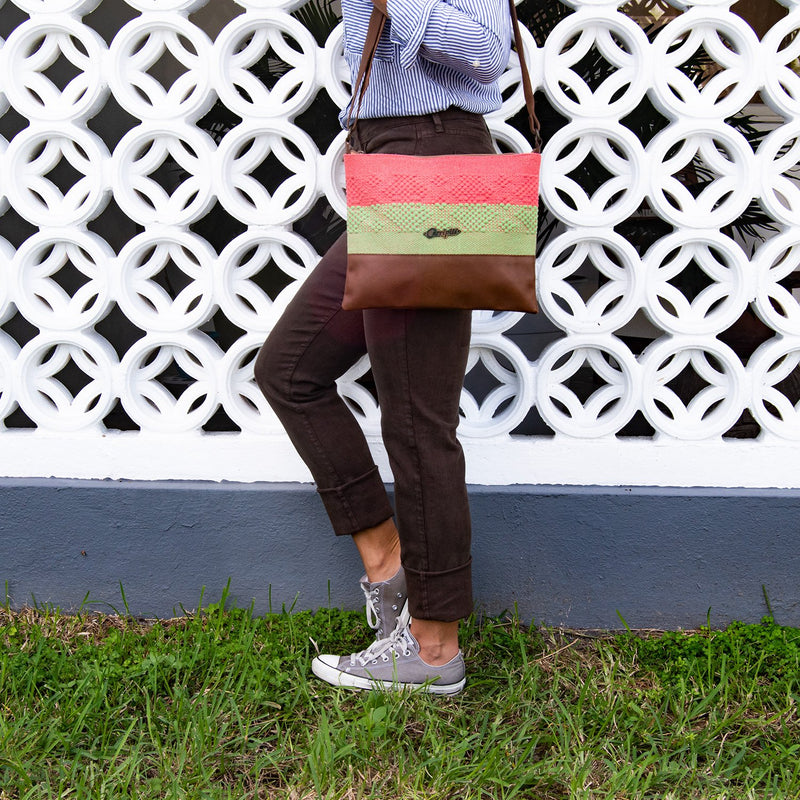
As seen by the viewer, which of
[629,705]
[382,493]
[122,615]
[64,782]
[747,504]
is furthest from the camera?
[122,615]

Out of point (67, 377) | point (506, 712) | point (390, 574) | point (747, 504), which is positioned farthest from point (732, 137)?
point (67, 377)

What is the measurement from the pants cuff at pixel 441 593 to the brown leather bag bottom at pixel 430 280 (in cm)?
66

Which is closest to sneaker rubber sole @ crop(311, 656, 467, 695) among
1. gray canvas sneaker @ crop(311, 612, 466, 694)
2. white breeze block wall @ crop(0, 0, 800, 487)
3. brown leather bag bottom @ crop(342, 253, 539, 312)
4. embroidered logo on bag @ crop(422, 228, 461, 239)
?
gray canvas sneaker @ crop(311, 612, 466, 694)

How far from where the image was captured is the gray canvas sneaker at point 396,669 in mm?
1821

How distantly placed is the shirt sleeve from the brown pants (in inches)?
5.6

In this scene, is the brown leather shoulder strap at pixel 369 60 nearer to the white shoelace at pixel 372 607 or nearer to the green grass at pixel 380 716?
the white shoelace at pixel 372 607

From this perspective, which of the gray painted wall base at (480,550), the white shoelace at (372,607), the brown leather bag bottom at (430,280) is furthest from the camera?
the gray painted wall base at (480,550)

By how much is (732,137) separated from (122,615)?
88.1 inches

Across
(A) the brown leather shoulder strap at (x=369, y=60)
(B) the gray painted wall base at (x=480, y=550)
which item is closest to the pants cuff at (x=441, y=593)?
(B) the gray painted wall base at (x=480, y=550)

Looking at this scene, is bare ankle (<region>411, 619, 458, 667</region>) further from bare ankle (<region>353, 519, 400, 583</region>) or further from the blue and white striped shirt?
the blue and white striped shirt

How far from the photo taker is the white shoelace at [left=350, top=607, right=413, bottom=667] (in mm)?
1848

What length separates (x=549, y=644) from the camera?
2104 millimetres

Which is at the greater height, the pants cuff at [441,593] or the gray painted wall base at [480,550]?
the pants cuff at [441,593]

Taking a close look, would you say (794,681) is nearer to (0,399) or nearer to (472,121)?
(472,121)
